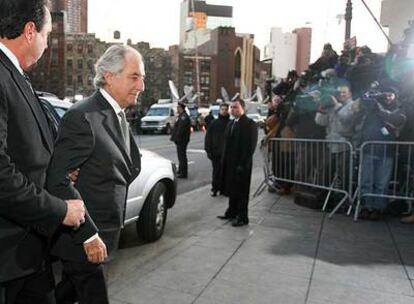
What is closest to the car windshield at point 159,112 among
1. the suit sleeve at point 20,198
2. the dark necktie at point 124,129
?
the dark necktie at point 124,129

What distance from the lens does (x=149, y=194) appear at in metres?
5.71

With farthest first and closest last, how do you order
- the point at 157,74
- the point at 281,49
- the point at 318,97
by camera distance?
the point at 157,74
the point at 281,49
the point at 318,97

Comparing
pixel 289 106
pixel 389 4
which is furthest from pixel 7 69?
pixel 389 4

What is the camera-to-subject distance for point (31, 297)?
2229 millimetres

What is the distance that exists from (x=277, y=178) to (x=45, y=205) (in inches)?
285

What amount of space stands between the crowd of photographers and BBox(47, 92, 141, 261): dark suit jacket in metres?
5.17

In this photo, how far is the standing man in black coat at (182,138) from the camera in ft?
40.0

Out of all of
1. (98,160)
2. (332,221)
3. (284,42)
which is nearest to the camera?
(98,160)

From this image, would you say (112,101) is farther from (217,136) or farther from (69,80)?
(69,80)

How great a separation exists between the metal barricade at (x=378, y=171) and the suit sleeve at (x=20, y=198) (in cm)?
571

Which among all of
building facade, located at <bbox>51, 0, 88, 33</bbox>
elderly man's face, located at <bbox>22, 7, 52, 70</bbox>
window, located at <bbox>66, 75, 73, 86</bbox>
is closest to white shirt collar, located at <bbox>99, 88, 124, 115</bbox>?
elderly man's face, located at <bbox>22, 7, 52, 70</bbox>

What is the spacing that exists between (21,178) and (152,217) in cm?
399

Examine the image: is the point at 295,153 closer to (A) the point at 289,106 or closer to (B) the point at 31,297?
(A) the point at 289,106

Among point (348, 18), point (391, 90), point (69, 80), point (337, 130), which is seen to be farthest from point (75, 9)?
point (391, 90)
